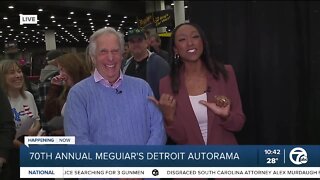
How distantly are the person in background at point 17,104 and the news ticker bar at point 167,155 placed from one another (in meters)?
0.22

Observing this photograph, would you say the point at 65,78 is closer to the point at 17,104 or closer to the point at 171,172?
the point at 17,104

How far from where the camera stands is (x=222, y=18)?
167cm

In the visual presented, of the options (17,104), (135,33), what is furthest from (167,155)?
(17,104)

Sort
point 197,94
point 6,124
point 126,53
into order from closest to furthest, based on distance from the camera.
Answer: point 197,94, point 126,53, point 6,124

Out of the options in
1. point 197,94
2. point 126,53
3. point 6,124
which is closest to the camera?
point 197,94

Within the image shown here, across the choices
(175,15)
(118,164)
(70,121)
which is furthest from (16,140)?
(175,15)

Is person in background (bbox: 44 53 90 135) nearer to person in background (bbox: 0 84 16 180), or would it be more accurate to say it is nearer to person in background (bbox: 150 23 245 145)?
person in background (bbox: 0 84 16 180)

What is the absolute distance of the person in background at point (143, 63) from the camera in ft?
5.77

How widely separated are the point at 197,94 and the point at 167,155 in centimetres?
25

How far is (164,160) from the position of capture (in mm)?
1699

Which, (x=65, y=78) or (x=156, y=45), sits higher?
(x=156, y=45)

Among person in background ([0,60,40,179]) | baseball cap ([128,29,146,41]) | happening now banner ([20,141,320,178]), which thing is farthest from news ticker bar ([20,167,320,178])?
baseball cap ([128,29,146,41])

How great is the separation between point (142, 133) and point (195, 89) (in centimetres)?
A: 26

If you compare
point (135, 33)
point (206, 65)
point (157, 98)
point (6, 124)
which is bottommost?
point (6, 124)
